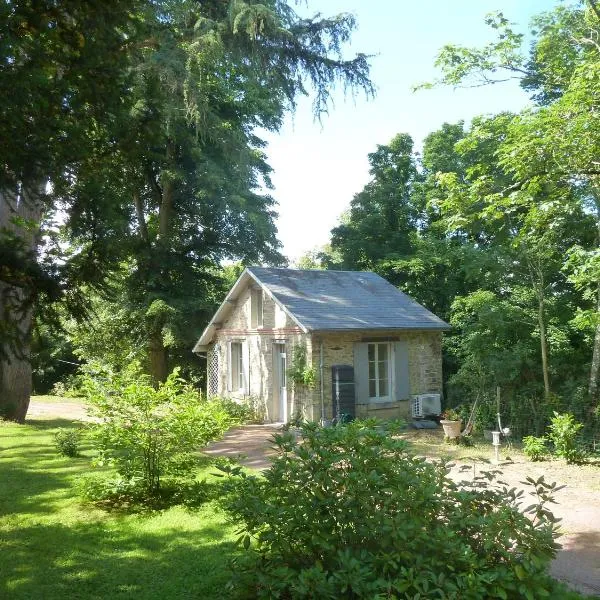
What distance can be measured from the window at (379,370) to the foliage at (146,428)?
8.88m

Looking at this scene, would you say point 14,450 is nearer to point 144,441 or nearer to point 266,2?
point 144,441

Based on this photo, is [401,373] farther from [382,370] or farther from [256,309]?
[256,309]

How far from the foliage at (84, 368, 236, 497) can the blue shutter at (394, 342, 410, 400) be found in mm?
9269

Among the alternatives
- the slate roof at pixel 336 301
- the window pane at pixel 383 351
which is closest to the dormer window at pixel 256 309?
the slate roof at pixel 336 301

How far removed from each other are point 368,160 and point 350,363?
13904 millimetres

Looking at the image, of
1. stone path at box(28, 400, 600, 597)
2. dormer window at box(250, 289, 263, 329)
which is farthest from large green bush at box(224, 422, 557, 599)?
dormer window at box(250, 289, 263, 329)

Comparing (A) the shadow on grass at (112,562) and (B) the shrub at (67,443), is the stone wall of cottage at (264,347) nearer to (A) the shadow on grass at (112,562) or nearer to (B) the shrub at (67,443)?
(B) the shrub at (67,443)

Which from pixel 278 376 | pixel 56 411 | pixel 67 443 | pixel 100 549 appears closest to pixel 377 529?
pixel 100 549

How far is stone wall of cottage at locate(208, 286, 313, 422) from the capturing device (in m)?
16.0

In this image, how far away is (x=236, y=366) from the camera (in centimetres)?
1933

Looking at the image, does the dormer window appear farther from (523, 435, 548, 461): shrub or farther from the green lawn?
the green lawn

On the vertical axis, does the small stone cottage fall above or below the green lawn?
above

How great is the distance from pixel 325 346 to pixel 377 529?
11343mm

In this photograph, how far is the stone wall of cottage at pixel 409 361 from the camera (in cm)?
1538
